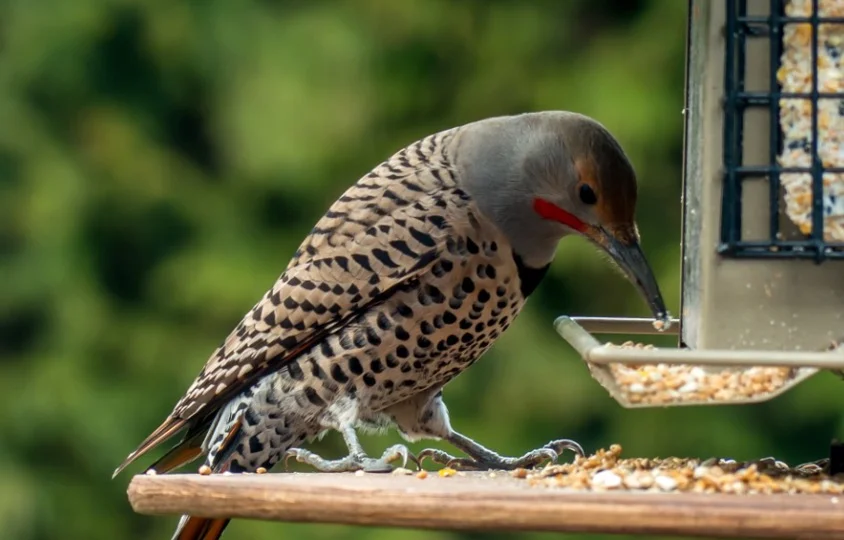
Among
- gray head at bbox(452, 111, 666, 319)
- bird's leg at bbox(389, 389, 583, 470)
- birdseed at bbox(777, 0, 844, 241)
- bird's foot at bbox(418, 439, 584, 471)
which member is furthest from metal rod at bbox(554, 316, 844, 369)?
bird's leg at bbox(389, 389, 583, 470)

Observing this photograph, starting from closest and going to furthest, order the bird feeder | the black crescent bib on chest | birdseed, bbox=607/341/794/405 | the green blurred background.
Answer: birdseed, bbox=607/341/794/405 < the bird feeder < the black crescent bib on chest < the green blurred background

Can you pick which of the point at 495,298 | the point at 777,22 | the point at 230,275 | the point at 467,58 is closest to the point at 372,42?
the point at 467,58

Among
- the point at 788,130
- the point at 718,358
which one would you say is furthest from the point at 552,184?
the point at 718,358

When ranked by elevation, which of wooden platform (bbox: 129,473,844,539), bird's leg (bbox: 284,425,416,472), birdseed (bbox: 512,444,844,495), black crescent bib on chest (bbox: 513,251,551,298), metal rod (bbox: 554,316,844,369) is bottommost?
bird's leg (bbox: 284,425,416,472)

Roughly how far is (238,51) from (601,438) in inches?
75.3

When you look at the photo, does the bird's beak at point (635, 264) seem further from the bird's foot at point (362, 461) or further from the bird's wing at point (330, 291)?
the bird's foot at point (362, 461)

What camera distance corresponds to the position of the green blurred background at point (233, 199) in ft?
16.9

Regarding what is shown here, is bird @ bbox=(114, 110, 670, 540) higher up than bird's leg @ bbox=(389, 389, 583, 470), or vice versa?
bird @ bbox=(114, 110, 670, 540)

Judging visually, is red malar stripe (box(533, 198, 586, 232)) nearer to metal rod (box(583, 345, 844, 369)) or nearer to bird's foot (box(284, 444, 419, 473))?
bird's foot (box(284, 444, 419, 473))

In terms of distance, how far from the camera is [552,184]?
3.18 metres

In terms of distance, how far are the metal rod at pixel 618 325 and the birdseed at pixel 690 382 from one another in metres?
0.28

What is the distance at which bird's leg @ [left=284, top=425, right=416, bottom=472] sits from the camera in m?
2.84

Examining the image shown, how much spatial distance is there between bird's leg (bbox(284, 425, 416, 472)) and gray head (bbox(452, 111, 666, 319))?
21.1 inches

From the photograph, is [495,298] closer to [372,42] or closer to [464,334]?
[464,334]
